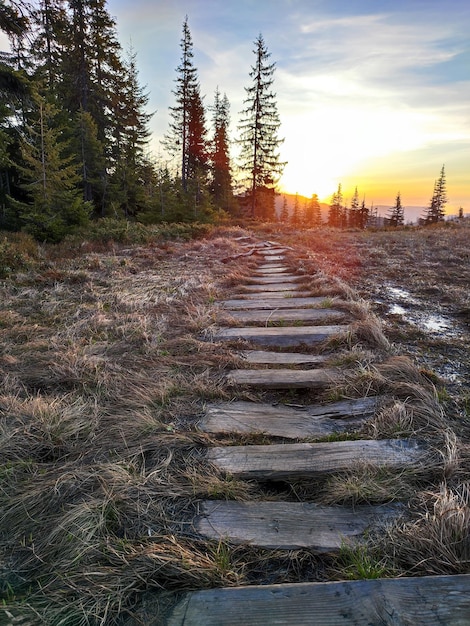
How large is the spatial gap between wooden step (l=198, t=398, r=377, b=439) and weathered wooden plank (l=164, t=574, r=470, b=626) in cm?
95

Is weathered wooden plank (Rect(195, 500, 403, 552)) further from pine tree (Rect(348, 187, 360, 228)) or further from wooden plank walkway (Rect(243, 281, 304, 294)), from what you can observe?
pine tree (Rect(348, 187, 360, 228))

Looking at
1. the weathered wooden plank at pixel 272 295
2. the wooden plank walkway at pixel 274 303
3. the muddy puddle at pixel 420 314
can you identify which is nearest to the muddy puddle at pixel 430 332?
the muddy puddle at pixel 420 314

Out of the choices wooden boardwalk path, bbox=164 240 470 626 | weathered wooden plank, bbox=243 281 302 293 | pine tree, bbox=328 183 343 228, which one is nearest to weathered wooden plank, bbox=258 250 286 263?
weathered wooden plank, bbox=243 281 302 293

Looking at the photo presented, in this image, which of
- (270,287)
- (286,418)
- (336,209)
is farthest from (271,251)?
(336,209)

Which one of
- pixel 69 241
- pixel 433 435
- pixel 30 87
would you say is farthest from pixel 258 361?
pixel 30 87

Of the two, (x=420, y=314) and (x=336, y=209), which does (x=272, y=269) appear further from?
(x=336, y=209)

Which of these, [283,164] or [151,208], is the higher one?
[283,164]

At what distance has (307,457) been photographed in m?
1.85

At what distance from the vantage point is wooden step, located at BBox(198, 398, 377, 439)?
214 cm

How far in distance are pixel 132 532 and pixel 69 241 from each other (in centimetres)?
1045

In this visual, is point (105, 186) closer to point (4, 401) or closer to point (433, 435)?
point (4, 401)

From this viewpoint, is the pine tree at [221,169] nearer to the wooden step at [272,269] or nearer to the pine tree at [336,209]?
the wooden step at [272,269]

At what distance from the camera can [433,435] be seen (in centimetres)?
198

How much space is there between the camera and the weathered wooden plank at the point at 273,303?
15.2 feet
